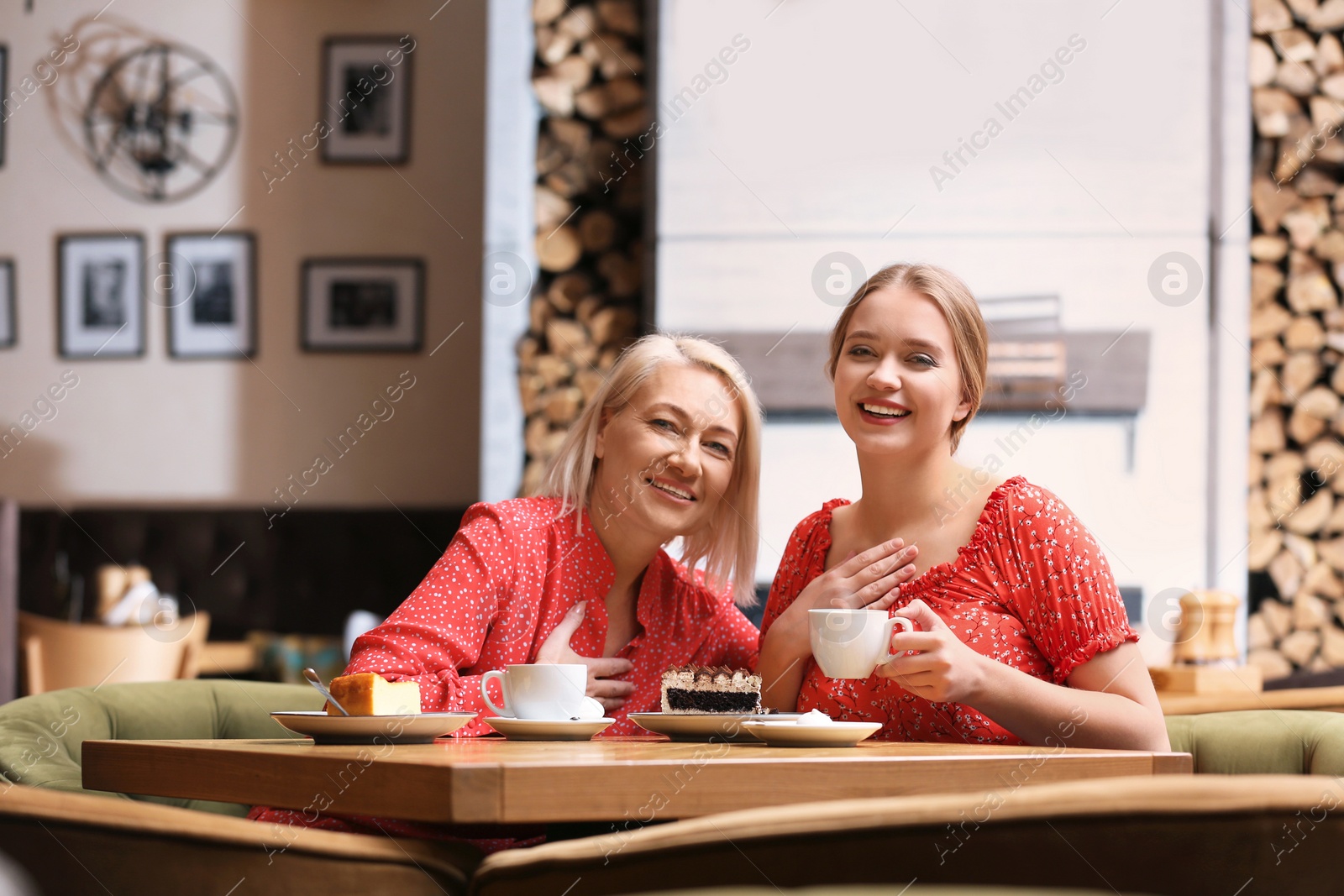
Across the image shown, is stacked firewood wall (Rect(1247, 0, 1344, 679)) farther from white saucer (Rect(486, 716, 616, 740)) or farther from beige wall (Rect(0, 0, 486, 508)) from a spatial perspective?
white saucer (Rect(486, 716, 616, 740))

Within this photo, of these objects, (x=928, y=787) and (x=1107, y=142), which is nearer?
(x=928, y=787)

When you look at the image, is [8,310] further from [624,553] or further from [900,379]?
[900,379]

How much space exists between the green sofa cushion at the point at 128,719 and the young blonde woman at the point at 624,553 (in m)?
0.33

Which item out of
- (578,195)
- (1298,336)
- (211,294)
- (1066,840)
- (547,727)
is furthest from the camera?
(211,294)

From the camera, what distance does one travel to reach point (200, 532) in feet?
18.0

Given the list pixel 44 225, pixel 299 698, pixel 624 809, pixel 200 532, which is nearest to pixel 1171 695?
pixel 299 698

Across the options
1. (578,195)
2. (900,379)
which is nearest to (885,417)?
(900,379)

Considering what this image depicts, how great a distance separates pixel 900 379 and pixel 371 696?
87 centimetres

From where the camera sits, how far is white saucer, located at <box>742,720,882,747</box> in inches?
Result: 53.1

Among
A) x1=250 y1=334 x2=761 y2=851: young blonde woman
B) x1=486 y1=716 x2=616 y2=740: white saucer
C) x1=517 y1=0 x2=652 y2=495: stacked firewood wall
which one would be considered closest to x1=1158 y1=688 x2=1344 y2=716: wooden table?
x1=250 y1=334 x2=761 y2=851: young blonde woman

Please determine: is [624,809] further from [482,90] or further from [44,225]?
[44,225]

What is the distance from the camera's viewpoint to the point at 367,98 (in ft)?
18.2

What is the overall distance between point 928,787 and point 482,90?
189 inches

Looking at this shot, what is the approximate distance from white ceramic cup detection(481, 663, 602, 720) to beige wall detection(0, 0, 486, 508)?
3964 millimetres
